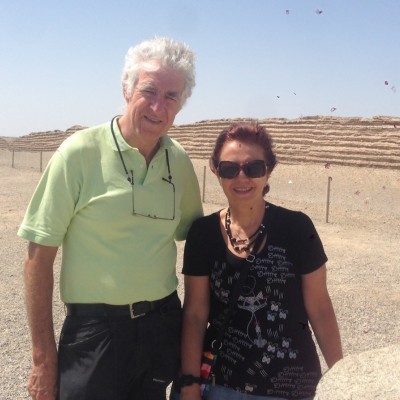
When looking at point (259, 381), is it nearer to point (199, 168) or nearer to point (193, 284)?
point (193, 284)

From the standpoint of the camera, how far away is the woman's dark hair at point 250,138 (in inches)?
91.8

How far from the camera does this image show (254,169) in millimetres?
2305

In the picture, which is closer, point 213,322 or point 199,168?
point 213,322

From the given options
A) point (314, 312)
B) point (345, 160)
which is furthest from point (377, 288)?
point (345, 160)

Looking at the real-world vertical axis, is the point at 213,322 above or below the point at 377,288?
above

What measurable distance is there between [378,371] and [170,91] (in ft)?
4.32

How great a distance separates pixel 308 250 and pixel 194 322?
562mm

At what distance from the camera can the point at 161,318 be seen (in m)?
2.35

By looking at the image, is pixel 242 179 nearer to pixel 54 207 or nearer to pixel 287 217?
pixel 287 217

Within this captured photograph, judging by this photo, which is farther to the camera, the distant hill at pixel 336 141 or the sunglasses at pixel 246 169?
the distant hill at pixel 336 141

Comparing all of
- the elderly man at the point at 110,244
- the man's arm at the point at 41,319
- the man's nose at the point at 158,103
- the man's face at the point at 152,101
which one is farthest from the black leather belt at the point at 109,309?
the man's nose at the point at 158,103

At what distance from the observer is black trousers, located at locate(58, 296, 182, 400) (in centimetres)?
224

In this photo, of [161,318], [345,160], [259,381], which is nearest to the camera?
[259,381]

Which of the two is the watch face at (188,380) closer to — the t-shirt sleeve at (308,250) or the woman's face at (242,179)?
the t-shirt sleeve at (308,250)
